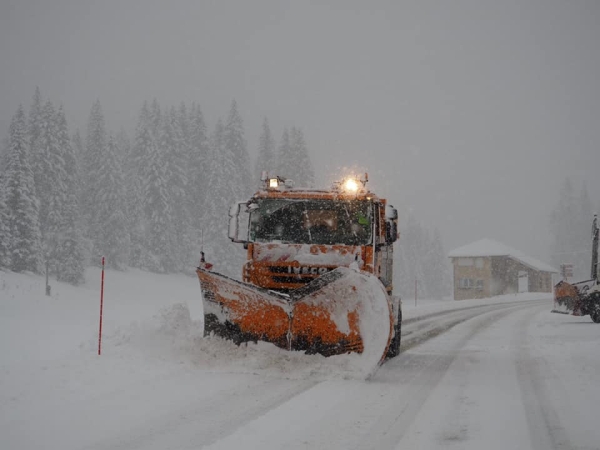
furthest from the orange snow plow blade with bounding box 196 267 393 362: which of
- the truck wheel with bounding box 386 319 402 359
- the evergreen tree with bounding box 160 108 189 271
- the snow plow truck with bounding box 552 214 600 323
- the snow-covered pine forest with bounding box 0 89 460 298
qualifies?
the evergreen tree with bounding box 160 108 189 271

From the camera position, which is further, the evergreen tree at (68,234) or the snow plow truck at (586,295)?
the evergreen tree at (68,234)

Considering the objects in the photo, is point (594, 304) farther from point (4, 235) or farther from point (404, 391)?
point (4, 235)

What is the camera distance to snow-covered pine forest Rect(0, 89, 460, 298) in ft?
118

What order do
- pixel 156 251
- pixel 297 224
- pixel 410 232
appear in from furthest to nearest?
pixel 410 232
pixel 156 251
pixel 297 224

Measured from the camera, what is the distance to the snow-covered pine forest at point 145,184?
3594 centimetres

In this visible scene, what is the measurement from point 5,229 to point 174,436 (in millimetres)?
31354

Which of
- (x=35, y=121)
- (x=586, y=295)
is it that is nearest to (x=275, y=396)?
(x=586, y=295)

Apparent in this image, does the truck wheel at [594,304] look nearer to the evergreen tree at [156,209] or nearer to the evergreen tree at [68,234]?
the evergreen tree at [68,234]

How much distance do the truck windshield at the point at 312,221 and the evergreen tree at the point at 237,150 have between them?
35483mm

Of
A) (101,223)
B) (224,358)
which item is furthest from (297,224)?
(101,223)

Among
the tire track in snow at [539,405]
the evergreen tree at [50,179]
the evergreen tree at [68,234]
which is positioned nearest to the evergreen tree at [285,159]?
the evergreen tree at [68,234]

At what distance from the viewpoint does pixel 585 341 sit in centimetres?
1026

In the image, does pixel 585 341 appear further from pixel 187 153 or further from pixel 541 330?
pixel 187 153

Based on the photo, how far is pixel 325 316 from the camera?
6.62m
